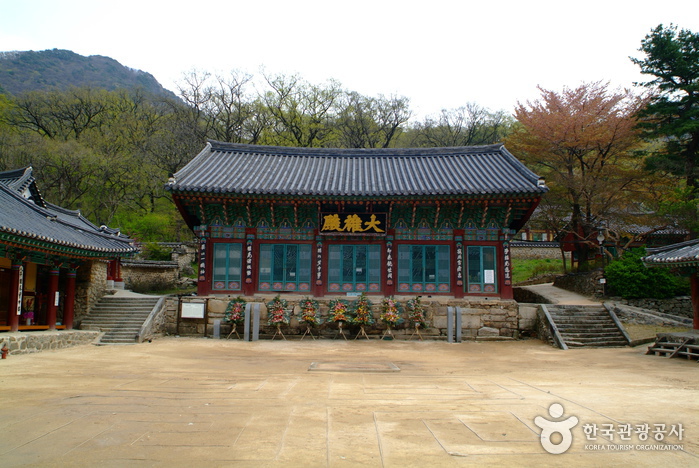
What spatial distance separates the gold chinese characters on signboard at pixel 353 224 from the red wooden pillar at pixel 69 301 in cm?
959

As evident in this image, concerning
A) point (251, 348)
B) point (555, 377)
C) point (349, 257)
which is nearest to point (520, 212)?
point (349, 257)

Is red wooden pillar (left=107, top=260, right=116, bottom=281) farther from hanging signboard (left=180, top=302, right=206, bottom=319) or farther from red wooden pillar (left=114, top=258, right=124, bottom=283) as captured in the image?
hanging signboard (left=180, top=302, right=206, bottom=319)

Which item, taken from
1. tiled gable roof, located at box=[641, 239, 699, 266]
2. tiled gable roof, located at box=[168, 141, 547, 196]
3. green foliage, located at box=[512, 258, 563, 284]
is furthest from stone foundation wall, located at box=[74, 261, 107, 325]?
green foliage, located at box=[512, 258, 563, 284]

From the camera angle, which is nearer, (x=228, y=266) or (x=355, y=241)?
(x=228, y=266)

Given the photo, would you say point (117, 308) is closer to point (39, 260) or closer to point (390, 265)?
point (39, 260)

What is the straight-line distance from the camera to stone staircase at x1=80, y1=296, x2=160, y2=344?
16156 millimetres

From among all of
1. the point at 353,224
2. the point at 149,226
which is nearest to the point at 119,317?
the point at 353,224

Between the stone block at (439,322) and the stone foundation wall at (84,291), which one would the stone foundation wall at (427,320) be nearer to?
the stone block at (439,322)

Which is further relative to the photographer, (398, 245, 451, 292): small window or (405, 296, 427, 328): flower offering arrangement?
(398, 245, 451, 292): small window

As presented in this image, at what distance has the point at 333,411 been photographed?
6648 millimetres

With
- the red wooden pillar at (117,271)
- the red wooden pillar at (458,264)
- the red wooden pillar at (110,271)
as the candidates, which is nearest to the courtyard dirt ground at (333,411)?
the red wooden pillar at (458,264)

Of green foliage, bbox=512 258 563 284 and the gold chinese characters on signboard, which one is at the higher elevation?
the gold chinese characters on signboard

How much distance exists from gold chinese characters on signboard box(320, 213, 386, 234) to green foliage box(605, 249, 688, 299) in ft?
38.8

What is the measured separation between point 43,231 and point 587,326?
63.9 ft
